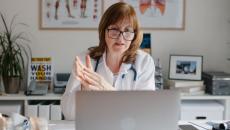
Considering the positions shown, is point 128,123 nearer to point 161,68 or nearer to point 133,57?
point 133,57

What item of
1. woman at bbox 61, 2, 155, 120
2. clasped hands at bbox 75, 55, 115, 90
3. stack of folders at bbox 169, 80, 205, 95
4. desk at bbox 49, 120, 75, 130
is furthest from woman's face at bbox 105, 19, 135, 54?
stack of folders at bbox 169, 80, 205, 95

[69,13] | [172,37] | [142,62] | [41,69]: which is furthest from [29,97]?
[172,37]

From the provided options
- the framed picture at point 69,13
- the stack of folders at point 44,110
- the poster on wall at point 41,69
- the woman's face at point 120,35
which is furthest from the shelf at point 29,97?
the woman's face at point 120,35

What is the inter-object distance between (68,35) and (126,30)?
1.61m

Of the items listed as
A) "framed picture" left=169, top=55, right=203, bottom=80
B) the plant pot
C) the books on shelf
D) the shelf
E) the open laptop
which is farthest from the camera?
"framed picture" left=169, top=55, right=203, bottom=80

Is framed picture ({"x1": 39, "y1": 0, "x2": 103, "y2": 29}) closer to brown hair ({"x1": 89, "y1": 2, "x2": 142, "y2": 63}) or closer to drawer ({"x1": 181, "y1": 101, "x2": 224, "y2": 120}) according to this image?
drawer ({"x1": 181, "y1": 101, "x2": 224, "y2": 120})

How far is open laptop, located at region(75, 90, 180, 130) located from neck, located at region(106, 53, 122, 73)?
80cm

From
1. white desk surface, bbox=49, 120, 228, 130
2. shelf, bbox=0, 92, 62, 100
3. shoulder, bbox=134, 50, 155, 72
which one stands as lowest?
shelf, bbox=0, 92, 62, 100

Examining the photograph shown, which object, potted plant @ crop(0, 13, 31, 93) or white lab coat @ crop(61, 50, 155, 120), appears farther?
potted plant @ crop(0, 13, 31, 93)

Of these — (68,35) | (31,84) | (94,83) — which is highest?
(68,35)

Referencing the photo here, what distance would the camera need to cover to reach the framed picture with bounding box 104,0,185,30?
3637 millimetres

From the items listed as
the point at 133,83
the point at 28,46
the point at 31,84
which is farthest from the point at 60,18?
the point at 133,83

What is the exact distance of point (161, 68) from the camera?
3.65 meters

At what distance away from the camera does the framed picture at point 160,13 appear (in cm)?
364
